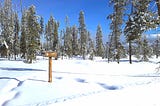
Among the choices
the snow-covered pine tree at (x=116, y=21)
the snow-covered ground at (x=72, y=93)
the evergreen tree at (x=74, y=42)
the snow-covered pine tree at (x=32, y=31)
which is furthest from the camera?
the evergreen tree at (x=74, y=42)

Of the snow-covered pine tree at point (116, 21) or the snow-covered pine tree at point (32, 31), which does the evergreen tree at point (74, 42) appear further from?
the snow-covered pine tree at point (116, 21)

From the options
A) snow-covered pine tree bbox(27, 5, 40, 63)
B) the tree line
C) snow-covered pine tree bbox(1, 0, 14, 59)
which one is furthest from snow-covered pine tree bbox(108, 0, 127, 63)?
snow-covered pine tree bbox(1, 0, 14, 59)

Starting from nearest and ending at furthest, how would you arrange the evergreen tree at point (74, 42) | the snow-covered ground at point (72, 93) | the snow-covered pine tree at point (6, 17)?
1. the snow-covered ground at point (72, 93)
2. the snow-covered pine tree at point (6, 17)
3. the evergreen tree at point (74, 42)

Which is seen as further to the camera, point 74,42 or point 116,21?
point 74,42

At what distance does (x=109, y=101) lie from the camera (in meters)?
9.74

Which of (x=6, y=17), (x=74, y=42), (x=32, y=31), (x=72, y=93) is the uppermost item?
(x=6, y=17)

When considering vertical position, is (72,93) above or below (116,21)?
below

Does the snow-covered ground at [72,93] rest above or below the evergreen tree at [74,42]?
below

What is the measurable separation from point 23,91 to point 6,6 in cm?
4367

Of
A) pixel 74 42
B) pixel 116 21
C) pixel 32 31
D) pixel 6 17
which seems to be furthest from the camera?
pixel 74 42

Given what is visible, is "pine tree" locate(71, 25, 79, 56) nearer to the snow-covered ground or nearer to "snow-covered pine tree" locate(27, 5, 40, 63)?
"snow-covered pine tree" locate(27, 5, 40, 63)

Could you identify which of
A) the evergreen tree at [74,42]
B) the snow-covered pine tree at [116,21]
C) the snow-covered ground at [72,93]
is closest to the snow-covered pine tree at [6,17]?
the snow-covered pine tree at [116,21]

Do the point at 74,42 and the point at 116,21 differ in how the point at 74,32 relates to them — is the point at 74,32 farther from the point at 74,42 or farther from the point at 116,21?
the point at 116,21

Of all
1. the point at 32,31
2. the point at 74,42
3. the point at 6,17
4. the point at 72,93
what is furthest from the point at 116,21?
the point at 74,42
